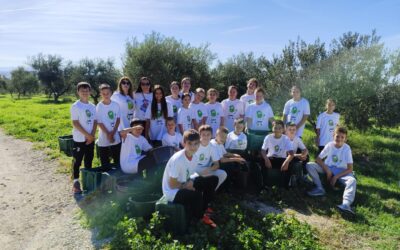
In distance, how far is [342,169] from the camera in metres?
7.07

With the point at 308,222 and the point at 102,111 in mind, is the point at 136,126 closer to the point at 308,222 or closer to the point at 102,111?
the point at 102,111

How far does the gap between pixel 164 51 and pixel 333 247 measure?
16035 mm

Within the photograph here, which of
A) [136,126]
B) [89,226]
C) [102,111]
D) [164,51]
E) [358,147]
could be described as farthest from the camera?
[164,51]

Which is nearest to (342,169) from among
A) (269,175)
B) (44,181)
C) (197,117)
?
(269,175)

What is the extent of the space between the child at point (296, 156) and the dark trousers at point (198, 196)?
2.11m

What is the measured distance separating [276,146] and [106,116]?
358cm

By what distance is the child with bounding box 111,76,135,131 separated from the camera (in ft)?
24.0

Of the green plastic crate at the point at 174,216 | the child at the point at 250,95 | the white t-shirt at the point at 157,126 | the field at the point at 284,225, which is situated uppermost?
the child at the point at 250,95

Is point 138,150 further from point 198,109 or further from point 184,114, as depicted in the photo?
Result: point 198,109

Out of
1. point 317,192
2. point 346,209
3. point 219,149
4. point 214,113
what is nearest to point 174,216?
point 219,149

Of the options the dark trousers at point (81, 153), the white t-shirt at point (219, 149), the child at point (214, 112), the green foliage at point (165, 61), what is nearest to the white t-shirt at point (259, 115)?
the child at point (214, 112)

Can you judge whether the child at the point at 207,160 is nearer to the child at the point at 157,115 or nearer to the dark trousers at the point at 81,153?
the child at the point at 157,115

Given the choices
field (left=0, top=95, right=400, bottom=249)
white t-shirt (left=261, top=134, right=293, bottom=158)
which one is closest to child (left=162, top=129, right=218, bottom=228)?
field (left=0, top=95, right=400, bottom=249)

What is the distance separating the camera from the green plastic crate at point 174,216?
16.3 feet
